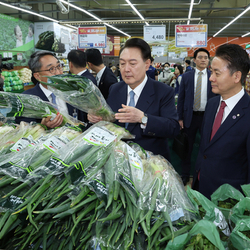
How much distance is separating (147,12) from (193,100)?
49.0ft

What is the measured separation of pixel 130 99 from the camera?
2125 millimetres

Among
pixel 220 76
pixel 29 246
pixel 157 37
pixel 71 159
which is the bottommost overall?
pixel 29 246

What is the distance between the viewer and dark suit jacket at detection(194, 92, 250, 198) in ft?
6.12

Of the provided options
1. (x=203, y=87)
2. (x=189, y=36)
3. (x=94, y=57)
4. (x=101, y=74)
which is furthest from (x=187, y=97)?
(x=189, y=36)

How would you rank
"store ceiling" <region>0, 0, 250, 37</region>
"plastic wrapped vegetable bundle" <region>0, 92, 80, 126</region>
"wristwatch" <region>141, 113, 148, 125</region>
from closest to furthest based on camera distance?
1. "plastic wrapped vegetable bundle" <region>0, 92, 80, 126</region>
2. "wristwatch" <region>141, 113, 148, 125</region>
3. "store ceiling" <region>0, 0, 250, 37</region>

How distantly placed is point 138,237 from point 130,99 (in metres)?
1.34

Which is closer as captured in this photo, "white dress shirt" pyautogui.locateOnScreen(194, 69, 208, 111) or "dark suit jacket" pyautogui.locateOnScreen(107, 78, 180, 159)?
"dark suit jacket" pyautogui.locateOnScreen(107, 78, 180, 159)

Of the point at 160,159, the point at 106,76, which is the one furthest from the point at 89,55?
the point at 160,159

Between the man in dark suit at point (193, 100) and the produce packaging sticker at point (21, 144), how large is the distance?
3.16m

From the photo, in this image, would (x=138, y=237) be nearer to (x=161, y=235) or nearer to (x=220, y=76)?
(x=161, y=235)

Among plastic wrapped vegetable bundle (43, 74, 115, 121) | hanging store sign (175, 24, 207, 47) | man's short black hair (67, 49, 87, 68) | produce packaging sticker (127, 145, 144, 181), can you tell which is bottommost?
produce packaging sticker (127, 145, 144, 181)

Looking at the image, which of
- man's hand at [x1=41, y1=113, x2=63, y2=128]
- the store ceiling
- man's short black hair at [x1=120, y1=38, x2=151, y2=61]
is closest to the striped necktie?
man's short black hair at [x1=120, y1=38, x2=151, y2=61]

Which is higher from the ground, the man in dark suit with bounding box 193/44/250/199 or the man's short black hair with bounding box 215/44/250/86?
the man's short black hair with bounding box 215/44/250/86

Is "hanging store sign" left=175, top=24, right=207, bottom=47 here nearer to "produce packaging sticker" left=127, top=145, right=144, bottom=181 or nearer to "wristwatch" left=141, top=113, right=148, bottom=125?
"wristwatch" left=141, top=113, right=148, bottom=125
